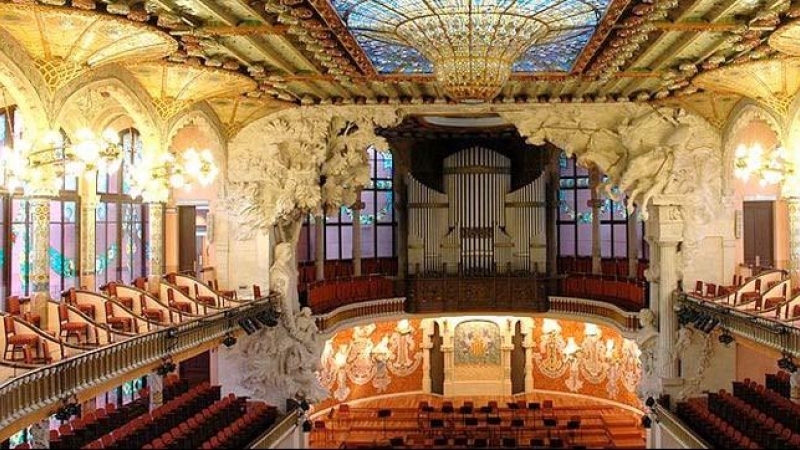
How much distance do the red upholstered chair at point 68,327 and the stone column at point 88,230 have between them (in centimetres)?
454

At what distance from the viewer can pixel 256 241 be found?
22.3 meters

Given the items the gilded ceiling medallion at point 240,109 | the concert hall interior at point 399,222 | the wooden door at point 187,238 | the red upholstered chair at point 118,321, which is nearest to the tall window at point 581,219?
the concert hall interior at point 399,222

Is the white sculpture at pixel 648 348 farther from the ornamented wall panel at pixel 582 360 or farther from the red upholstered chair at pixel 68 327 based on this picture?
the red upholstered chair at pixel 68 327

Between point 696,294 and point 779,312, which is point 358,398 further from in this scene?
point 779,312

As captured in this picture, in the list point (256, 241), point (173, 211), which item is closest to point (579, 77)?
point (256, 241)

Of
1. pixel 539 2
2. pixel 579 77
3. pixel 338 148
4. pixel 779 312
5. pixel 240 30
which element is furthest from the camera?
pixel 338 148

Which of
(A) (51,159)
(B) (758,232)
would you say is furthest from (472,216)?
(A) (51,159)

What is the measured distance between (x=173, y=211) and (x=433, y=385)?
10.1 metres

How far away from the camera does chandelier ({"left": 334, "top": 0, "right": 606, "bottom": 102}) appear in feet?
40.7

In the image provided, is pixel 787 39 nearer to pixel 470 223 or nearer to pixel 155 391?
pixel 155 391

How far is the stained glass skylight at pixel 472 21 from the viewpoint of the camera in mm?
12352

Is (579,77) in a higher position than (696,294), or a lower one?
higher

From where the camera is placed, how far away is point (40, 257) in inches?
573

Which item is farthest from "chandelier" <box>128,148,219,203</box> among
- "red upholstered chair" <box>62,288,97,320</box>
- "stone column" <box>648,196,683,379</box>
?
"stone column" <box>648,196,683,379</box>
